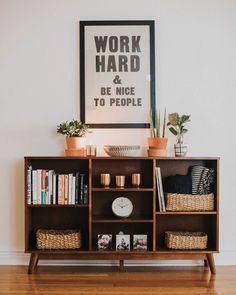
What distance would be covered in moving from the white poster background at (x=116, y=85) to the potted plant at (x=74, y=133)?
160mm

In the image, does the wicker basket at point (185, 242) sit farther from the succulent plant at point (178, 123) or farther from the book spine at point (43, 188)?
the book spine at point (43, 188)

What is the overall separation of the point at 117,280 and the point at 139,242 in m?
0.38

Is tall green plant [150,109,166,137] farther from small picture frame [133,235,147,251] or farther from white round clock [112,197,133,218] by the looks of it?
small picture frame [133,235,147,251]

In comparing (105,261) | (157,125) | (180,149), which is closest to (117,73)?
(157,125)

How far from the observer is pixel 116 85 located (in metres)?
3.49

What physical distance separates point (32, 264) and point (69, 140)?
0.98 meters

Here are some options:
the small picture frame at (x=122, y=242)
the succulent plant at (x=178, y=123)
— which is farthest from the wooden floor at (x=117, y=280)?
the succulent plant at (x=178, y=123)

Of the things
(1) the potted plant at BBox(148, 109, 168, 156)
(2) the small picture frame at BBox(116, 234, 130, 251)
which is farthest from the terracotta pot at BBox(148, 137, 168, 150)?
(2) the small picture frame at BBox(116, 234, 130, 251)

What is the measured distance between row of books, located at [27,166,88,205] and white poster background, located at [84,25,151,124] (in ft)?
1.81

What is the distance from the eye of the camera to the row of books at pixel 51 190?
127 inches

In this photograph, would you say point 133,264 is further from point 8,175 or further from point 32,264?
point 8,175

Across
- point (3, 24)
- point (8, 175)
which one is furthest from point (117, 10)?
point (8, 175)

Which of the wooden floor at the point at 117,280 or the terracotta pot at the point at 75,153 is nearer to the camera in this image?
the wooden floor at the point at 117,280

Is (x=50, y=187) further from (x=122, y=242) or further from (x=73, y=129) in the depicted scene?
(x=122, y=242)
